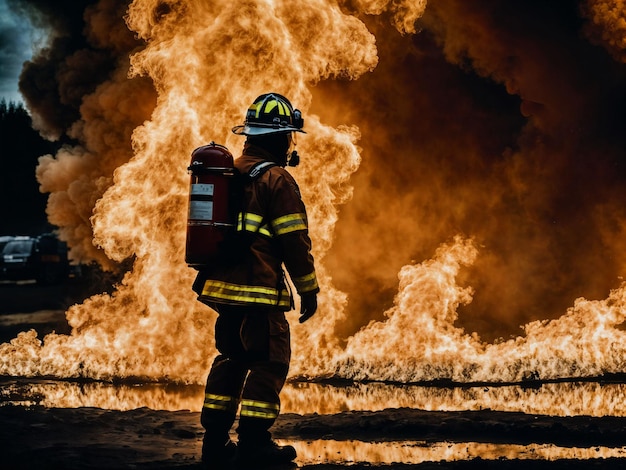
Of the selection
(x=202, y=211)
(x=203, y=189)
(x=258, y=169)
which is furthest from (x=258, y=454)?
(x=258, y=169)

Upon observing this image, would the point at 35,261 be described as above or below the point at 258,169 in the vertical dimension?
above

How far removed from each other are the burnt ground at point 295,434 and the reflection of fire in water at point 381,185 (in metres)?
2.17

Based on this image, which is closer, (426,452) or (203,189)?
(203,189)


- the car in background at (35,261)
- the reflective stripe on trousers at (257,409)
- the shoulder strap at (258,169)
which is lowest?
the reflective stripe on trousers at (257,409)

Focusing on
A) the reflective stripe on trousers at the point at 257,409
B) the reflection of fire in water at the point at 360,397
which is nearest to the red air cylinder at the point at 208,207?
the reflective stripe on trousers at the point at 257,409

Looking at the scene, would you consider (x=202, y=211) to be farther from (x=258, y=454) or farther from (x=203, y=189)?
(x=258, y=454)

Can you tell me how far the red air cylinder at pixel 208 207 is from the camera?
16.5 feet

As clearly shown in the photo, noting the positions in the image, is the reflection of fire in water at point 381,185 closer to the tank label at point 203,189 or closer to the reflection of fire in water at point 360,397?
the reflection of fire in water at point 360,397

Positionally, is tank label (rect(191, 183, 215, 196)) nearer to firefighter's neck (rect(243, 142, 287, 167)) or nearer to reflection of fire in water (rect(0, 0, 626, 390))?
firefighter's neck (rect(243, 142, 287, 167))

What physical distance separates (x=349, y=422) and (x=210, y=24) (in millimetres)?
5277

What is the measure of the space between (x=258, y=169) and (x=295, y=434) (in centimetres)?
198

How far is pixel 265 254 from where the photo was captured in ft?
16.8

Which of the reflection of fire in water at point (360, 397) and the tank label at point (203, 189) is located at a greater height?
the tank label at point (203, 189)

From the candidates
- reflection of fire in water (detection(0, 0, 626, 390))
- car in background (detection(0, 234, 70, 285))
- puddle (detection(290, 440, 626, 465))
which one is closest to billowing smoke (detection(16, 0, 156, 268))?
reflection of fire in water (detection(0, 0, 626, 390))
